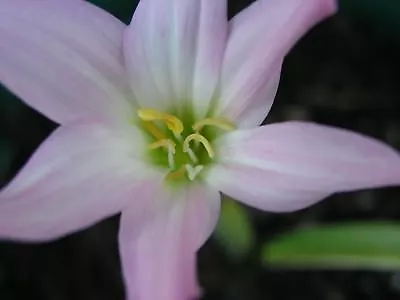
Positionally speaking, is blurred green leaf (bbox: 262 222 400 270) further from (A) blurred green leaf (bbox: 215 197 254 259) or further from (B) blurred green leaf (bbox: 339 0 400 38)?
(B) blurred green leaf (bbox: 339 0 400 38)

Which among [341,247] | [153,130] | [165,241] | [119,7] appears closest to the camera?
[165,241]

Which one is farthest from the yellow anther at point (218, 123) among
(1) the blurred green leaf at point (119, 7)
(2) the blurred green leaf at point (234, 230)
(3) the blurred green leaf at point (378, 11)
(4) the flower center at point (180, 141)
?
(3) the blurred green leaf at point (378, 11)

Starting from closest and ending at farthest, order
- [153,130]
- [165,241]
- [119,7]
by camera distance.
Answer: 1. [165,241]
2. [153,130]
3. [119,7]

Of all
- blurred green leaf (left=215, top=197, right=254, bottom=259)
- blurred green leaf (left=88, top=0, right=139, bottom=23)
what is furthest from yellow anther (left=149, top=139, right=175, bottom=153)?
blurred green leaf (left=88, top=0, right=139, bottom=23)

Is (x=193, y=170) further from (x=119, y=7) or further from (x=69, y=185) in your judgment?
(x=119, y=7)

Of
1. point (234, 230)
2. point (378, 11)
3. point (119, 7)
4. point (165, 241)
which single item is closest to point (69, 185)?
point (165, 241)

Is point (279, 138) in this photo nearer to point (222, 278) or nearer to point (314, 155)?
point (314, 155)
